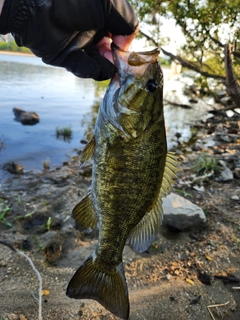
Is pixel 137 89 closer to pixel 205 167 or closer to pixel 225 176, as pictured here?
pixel 225 176

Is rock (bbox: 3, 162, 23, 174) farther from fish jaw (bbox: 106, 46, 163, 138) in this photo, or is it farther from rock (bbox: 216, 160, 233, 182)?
fish jaw (bbox: 106, 46, 163, 138)

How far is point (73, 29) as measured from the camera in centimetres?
220

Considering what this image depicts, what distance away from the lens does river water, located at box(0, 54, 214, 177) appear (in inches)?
342

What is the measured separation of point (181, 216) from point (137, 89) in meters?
2.87

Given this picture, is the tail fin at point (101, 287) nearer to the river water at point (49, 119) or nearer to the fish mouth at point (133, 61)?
the fish mouth at point (133, 61)

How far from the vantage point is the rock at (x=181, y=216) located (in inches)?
174

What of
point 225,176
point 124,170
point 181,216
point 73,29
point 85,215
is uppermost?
point 73,29

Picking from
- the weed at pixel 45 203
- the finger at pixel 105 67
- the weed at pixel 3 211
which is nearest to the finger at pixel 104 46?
the finger at pixel 105 67

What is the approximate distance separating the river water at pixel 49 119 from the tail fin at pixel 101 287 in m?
5.19

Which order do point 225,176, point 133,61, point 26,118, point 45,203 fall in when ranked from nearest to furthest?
point 133,61 → point 45,203 → point 225,176 → point 26,118

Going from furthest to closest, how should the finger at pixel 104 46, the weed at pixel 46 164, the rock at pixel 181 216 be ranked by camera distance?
1. the weed at pixel 46 164
2. the rock at pixel 181 216
3. the finger at pixel 104 46

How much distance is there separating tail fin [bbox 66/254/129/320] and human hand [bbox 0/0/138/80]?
5.14 ft

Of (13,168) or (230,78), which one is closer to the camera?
(230,78)

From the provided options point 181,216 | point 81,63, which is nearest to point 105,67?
point 81,63
